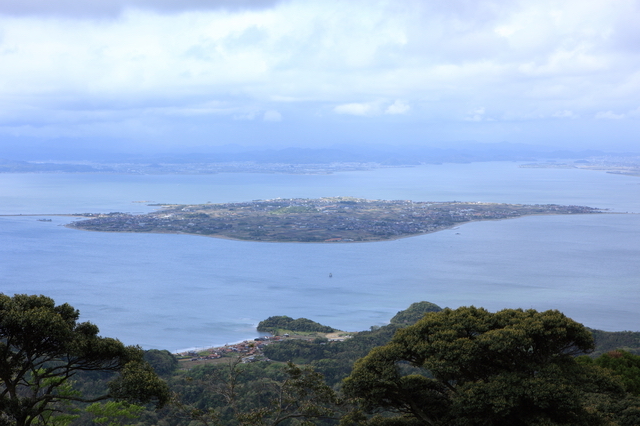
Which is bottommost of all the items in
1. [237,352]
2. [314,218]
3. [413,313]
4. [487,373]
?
A: [237,352]

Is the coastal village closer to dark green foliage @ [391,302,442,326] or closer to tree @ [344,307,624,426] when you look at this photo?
dark green foliage @ [391,302,442,326]

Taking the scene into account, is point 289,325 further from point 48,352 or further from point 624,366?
point 48,352

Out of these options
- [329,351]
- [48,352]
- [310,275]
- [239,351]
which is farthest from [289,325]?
[48,352]

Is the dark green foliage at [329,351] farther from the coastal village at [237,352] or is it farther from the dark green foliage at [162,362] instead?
the dark green foliage at [162,362]

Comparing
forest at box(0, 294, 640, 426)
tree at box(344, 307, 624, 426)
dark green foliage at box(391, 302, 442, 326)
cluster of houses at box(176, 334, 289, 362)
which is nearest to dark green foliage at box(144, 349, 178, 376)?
cluster of houses at box(176, 334, 289, 362)

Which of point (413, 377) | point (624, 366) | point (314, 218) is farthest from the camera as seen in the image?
point (314, 218)

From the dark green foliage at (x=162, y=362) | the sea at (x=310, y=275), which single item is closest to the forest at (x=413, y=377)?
the dark green foliage at (x=162, y=362)
